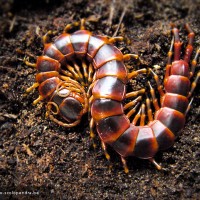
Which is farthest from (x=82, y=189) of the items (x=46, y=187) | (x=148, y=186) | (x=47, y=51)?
(x=47, y=51)

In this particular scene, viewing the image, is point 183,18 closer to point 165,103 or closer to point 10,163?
point 165,103

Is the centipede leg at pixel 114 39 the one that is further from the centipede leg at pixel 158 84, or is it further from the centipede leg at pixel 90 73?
the centipede leg at pixel 158 84

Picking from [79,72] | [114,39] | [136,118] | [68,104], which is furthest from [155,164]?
[114,39]

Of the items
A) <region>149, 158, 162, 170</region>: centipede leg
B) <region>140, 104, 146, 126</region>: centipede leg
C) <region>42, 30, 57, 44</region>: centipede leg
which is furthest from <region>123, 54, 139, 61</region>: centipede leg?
<region>149, 158, 162, 170</region>: centipede leg

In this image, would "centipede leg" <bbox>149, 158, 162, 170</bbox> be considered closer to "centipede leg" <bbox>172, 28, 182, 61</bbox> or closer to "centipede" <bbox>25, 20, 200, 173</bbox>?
"centipede" <bbox>25, 20, 200, 173</bbox>

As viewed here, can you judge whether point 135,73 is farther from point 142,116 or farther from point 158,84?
point 142,116
